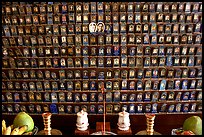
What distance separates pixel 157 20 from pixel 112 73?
2.26 ft

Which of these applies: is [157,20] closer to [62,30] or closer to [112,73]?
[112,73]

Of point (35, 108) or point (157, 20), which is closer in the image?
point (157, 20)

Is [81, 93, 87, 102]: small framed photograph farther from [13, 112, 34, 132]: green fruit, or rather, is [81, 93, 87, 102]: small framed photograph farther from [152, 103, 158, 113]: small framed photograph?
[152, 103, 158, 113]: small framed photograph

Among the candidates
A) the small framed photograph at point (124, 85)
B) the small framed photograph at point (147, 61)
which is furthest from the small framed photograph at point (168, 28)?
the small framed photograph at point (124, 85)

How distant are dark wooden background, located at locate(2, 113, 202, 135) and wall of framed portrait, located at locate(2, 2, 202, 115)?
59mm

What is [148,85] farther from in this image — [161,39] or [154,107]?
[161,39]

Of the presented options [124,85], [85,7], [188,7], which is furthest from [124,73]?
[188,7]

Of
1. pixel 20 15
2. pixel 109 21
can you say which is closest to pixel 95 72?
pixel 109 21

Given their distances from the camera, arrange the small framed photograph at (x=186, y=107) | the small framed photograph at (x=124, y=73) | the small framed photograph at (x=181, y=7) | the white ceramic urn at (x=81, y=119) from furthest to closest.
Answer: the small framed photograph at (x=186, y=107) < the small framed photograph at (x=124, y=73) < the small framed photograph at (x=181, y=7) < the white ceramic urn at (x=81, y=119)

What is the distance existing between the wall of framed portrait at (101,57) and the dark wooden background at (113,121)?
0.06 metres

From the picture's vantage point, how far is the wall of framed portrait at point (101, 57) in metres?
2.58

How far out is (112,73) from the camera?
106 inches

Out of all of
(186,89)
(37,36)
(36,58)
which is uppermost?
(37,36)

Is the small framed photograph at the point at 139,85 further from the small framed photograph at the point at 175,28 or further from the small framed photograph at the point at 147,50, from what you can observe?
the small framed photograph at the point at 175,28
